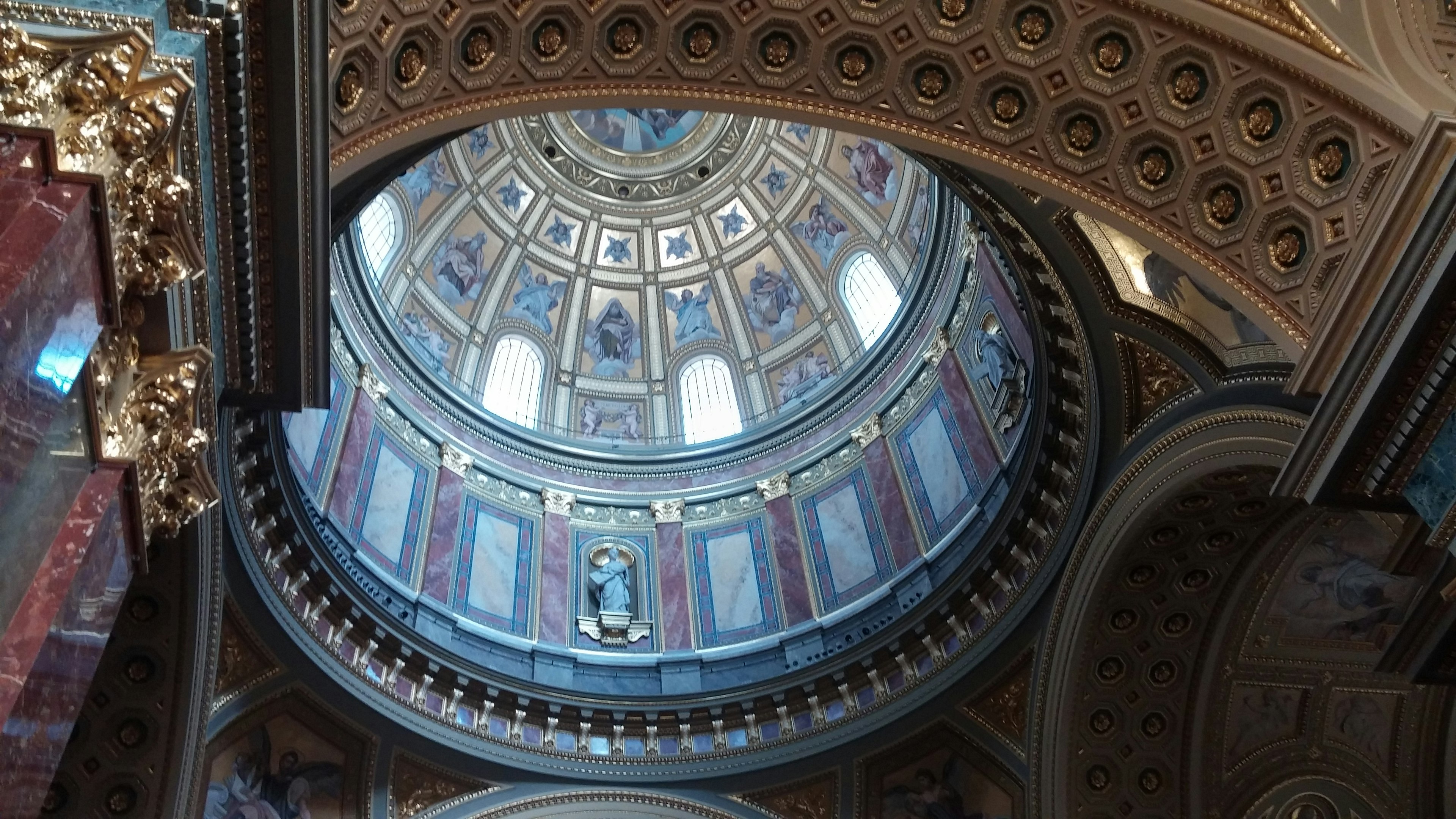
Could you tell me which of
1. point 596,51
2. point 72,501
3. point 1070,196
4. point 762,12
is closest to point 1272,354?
point 1070,196

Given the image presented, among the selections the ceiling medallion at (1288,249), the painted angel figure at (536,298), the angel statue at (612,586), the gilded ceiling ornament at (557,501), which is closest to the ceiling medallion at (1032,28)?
the ceiling medallion at (1288,249)

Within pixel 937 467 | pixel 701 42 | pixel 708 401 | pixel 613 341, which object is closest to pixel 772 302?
Answer: pixel 708 401

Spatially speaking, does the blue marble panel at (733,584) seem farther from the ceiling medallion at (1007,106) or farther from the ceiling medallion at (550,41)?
the ceiling medallion at (550,41)

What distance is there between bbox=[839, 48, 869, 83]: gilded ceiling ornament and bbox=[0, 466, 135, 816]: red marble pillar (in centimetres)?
732

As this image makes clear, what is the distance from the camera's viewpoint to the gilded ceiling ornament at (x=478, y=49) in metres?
10.1

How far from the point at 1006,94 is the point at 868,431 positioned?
12.1m

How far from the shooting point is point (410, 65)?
9.77 metres

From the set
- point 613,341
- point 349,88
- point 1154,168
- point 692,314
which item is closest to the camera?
point 349,88

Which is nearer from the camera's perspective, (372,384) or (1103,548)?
(1103,548)

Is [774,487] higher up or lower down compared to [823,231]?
lower down

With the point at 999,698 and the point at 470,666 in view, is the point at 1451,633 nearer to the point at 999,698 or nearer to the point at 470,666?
the point at 999,698

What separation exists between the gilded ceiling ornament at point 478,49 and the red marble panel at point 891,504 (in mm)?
12809

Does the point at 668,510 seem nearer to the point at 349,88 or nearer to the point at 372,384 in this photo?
the point at 372,384

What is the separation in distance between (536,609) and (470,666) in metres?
2.74
